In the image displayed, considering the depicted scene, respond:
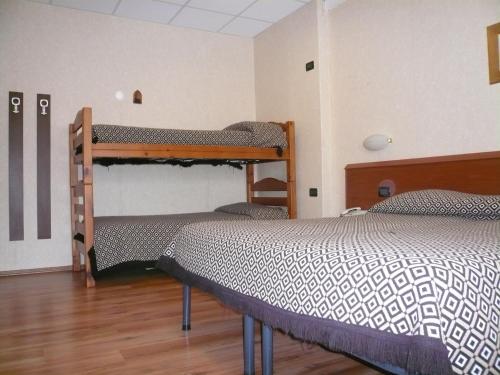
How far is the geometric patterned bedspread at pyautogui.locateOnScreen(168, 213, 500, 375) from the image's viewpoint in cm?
80

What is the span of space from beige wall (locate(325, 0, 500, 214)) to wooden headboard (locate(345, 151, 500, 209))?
0.24ft

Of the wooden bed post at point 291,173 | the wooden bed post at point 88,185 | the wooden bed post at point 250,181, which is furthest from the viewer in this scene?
the wooden bed post at point 250,181

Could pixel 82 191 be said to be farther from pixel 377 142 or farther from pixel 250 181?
pixel 377 142

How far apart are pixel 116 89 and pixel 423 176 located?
283 cm

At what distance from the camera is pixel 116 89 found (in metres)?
3.89

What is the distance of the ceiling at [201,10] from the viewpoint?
3.58 metres

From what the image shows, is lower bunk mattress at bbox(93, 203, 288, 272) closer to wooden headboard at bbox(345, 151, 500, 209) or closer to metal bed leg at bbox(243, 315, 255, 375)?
wooden headboard at bbox(345, 151, 500, 209)

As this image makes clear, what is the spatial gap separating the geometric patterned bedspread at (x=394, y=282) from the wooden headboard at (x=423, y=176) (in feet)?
3.50

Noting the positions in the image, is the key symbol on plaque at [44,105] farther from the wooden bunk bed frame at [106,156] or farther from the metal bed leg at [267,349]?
the metal bed leg at [267,349]

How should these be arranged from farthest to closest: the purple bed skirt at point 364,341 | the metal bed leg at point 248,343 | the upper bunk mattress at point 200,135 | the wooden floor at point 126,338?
the upper bunk mattress at point 200,135 → the wooden floor at point 126,338 → the metal bed leg at point 248,343 → the purple bed skirt at point 364,341

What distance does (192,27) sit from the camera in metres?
4.18

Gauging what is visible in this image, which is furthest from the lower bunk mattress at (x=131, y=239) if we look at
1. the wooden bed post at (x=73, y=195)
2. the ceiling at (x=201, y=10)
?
the ceiling at (x=201, y=10)

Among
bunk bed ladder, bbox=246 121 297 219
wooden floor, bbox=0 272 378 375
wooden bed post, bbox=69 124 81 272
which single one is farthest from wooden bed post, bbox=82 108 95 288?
bunk bed ladder, bbox=246 121 297 219

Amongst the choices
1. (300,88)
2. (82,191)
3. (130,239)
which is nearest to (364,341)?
(130,239)
